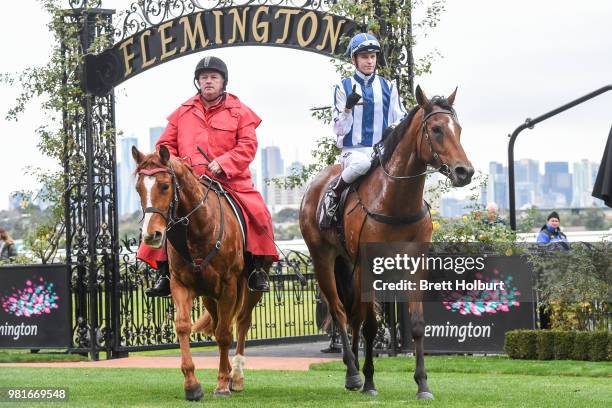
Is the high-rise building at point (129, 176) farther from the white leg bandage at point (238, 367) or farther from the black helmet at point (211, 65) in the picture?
the white leg bandage at point (238, 367)

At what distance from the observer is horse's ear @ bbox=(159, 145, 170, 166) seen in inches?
367

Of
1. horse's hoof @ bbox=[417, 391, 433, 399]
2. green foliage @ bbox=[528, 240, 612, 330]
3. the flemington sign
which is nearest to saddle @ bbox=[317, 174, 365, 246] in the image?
horse's hoof @ bbox=[417, 391, 433, 399]

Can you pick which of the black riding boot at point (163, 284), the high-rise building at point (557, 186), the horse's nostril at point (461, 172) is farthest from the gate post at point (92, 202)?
the high-rise building at point (557, 186)

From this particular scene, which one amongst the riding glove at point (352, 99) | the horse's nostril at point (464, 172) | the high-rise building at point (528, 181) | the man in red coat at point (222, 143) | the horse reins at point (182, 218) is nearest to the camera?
the horse's nostril at point (464, 172)

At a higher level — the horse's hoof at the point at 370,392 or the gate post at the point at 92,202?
the gate post at the point at 92,202

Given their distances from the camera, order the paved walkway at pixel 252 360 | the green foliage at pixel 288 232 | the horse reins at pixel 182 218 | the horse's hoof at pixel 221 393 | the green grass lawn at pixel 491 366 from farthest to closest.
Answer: the green foliage at pixel 288 232
the paved walkway at pixel 252 360
the green grass lawn at pixel 491 366
the horse's hoof at pixel 221 393
the horse reins at pixel 182 218

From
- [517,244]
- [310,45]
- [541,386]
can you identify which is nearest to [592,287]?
[517,244]

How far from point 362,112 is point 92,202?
6819 millimetres

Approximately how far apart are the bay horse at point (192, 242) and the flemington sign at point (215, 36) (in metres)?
5.41

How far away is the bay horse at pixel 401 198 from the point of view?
30.8ft

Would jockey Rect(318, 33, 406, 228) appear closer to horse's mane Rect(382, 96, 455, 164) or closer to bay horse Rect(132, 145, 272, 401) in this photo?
horse's mane Rect(382, 96, 455, 164)

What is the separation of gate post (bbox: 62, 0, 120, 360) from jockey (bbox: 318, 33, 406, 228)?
21.3 ft

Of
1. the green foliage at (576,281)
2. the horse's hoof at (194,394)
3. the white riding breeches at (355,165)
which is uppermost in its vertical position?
the white riding breeches at (355,165)

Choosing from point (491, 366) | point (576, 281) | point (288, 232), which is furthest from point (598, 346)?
point (288, 232)
